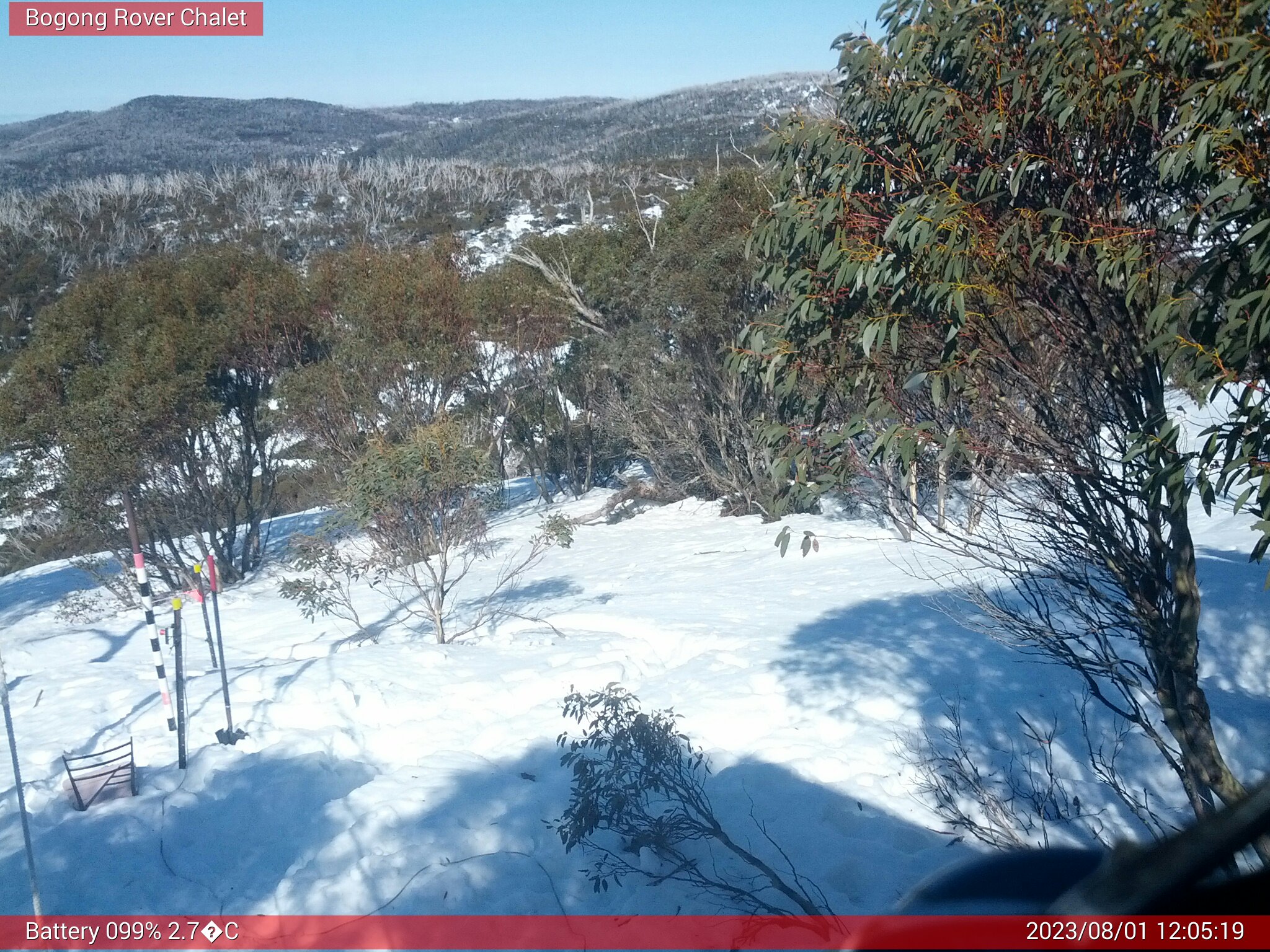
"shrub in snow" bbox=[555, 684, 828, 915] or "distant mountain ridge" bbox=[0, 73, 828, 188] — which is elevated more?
"distant mountain ridge" bbox=[0, 73, 828, 188]

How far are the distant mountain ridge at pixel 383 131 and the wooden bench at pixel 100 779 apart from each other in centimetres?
2080

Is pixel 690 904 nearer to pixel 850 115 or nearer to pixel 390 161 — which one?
pixel 850 115

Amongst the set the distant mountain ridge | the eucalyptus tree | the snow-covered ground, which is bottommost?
the snow-covered ground

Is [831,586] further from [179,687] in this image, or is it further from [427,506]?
[179,687]

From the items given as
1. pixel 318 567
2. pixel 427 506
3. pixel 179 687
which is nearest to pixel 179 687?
pixel 179 687

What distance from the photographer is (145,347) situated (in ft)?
41.7

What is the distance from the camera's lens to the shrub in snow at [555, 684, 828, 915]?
3.87 meters

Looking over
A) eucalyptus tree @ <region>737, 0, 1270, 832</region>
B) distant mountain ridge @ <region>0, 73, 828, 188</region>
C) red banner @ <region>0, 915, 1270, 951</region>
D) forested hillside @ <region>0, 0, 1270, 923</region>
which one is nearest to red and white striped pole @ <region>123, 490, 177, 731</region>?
forested hillside @ <region>0, 0, 1270, 923</region>

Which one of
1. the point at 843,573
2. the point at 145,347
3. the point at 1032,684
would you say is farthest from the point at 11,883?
the point at 145,347

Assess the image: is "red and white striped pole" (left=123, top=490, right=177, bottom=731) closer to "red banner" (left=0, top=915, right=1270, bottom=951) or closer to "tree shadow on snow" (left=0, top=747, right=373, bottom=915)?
"tree shadow on snow" (left=0, top=747, right=373, bottom=915)

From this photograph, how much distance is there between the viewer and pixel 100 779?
4832 mm

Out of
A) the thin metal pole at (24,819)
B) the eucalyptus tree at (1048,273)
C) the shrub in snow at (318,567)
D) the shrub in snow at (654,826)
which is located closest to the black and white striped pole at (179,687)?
the thin metal pole at (24,819)

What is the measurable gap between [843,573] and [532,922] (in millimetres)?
7072

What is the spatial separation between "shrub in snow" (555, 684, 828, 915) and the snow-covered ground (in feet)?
0.36
